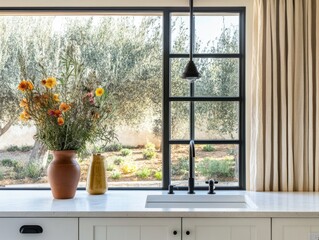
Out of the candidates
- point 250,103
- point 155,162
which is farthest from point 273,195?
point 155,162

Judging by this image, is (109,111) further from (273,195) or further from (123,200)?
(273,195)

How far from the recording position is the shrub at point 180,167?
269 cm

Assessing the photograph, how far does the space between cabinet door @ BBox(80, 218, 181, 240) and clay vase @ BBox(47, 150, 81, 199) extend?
0.38 meters

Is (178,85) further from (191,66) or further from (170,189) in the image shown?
(170,189)

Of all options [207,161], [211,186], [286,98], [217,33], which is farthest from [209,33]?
[211,186]

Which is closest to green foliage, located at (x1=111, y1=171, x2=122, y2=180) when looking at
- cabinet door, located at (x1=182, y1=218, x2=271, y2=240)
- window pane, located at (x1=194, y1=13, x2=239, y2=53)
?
cabinet door, located at (x1=182, y1=218, x2=271, y2=240)

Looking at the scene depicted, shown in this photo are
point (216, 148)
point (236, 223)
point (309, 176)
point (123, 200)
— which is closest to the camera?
point (236, 223)

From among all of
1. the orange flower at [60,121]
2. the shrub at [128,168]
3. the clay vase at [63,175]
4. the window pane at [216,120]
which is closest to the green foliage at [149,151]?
the shrub at [128,168]

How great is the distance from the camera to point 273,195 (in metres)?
2.34

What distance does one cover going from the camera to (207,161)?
2.70m

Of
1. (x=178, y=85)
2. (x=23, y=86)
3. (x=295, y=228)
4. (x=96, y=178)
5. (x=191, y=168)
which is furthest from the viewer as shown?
(x=178, y=85)

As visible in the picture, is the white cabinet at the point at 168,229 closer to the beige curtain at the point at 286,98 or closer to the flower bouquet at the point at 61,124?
the flower bouquet at the point at 61,124

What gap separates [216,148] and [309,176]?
2.29 feet

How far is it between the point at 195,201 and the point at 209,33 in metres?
1.30
